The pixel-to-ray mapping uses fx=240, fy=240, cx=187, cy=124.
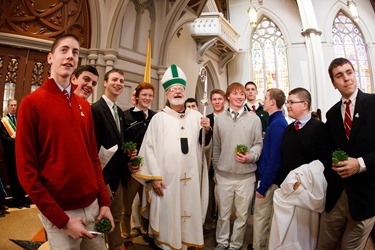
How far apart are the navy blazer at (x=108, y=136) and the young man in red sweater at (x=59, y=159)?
0.73 meters

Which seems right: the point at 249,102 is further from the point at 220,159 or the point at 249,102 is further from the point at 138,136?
the point at 138,136

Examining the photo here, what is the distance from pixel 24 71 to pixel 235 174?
4.34m

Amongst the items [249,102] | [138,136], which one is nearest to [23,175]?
[138,136]

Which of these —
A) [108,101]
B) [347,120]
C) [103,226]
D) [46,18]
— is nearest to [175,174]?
[108,101]

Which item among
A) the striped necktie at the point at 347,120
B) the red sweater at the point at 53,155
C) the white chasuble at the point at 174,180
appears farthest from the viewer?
the white chasuble at the point at 174,180

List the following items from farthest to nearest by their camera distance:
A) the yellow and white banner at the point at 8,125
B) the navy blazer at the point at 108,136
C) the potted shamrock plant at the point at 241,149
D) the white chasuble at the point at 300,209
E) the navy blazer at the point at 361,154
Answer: the yellow and white banner at the point at 8,125 → the potted shamrock plant at the point at 241,149 → the navy blazer at the point at 108,136 → the white chasuble at the point at 300,209 → the navy blazer at the point at 361,154

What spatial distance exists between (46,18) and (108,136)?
3.99 metres

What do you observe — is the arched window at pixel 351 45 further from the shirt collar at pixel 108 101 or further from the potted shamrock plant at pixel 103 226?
the potted shamrock plant at pixel 103 226

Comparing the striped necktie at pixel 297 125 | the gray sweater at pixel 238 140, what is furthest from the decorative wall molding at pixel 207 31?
the striped necktie at pixel 297 125

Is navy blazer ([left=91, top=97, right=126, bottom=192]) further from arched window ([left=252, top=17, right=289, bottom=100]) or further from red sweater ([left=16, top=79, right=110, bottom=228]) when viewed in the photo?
arched window ([left=252, top=17, right=289, bottom=100])

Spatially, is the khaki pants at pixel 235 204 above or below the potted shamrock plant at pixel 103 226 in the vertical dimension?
below

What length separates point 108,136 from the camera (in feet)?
7.18

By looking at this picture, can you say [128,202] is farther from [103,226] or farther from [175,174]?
[103,226]

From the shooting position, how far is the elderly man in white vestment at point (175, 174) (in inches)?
94.3
